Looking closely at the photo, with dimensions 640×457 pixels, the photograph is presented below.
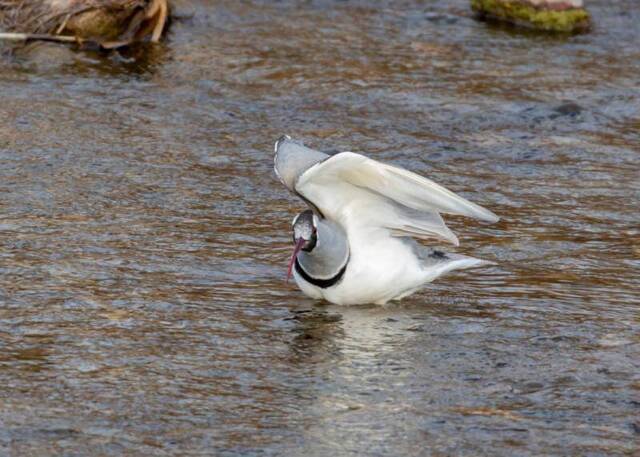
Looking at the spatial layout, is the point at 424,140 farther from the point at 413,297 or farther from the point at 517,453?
the point at 517,453

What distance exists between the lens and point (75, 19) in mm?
10602

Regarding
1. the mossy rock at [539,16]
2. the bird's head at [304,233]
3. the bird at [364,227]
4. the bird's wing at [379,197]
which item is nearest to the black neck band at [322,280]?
the bird at [364,227]

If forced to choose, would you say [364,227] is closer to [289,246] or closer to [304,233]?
[304,233]

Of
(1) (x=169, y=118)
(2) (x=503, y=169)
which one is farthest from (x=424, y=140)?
(1) (x=169, y=118)

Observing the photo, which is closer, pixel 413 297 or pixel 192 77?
pixel 413 297

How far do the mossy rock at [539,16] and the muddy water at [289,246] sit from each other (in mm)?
253

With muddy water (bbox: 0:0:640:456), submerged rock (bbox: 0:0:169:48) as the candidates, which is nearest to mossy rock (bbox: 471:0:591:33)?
muddy water (bbox: 0:0:640:456)

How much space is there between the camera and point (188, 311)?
19.7 ft

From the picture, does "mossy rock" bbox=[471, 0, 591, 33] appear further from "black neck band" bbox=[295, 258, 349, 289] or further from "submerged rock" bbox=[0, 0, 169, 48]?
"black neck band" bbox=[295, 258, 349, 289]

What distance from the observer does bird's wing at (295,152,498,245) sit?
586cm

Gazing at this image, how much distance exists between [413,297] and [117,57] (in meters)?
4.56

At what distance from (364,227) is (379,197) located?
155mm

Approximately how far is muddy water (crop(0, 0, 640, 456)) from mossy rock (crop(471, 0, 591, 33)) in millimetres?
253

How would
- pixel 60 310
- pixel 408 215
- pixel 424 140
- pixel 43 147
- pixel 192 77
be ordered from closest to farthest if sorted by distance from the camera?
1. pixel 60 310
2. pixel 408 215
3. pixel 43 147
4. pixel 424 140
5. pixel 192 77
